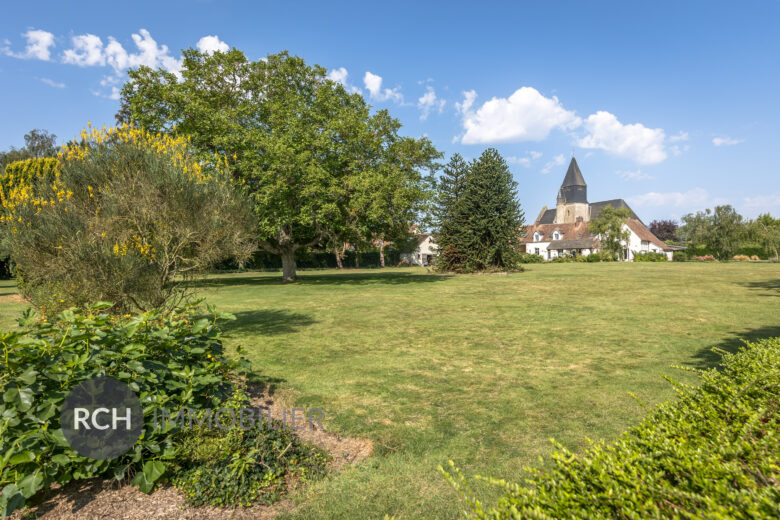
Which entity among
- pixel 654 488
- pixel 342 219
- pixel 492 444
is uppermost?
pixel 342 219

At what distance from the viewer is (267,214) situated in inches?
896

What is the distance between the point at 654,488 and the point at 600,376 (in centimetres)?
573

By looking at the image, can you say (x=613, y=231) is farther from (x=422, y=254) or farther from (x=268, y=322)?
(x=268, y=322)

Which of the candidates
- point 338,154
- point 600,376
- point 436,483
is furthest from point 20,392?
point 338,154

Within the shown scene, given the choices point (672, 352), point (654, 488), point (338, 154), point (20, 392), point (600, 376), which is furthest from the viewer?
point (338, 154)

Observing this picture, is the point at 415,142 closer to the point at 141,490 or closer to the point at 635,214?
the point at 141,490

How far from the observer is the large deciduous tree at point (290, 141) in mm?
22453

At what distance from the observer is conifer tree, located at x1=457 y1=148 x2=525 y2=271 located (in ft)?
107

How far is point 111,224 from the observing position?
6.83 meters

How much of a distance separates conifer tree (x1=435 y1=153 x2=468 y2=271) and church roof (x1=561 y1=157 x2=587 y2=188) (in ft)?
200

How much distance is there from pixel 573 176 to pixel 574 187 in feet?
8.21

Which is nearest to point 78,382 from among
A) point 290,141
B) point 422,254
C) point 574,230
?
point 290,141

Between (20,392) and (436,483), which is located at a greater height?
(20,392)

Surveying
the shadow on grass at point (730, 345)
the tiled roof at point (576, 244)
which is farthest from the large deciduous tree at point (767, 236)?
the shadow on grass at point (730, 345)
